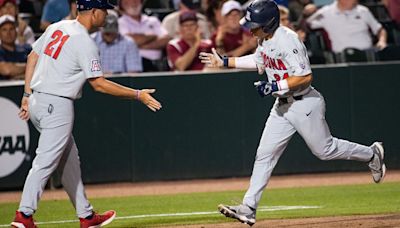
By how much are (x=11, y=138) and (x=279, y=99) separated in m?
4.40

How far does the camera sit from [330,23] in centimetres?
1374

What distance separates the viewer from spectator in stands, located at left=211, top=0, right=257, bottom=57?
13.0 metres

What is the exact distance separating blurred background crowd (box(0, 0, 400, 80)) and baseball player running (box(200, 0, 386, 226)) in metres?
4.17

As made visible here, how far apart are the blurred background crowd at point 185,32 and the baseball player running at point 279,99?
13.7 feet

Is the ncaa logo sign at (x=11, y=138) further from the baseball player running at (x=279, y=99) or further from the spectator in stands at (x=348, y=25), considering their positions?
the spectator in stands at (x=348, y=25)

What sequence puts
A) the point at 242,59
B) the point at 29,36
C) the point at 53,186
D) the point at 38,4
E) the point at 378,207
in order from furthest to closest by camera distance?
the point at 38,4 < the point at 29,36 < the point at 53,186 < the point at 378,207 < the point at 242,59

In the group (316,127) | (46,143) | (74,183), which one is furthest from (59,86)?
(316,127)

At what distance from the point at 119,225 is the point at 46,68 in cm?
181

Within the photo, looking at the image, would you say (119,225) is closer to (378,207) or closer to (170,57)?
(378,207)

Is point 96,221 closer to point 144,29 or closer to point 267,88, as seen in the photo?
point 267,88

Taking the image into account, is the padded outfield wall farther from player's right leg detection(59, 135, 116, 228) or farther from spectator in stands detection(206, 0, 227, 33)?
player's right leg detection(59, 135, 116, 228)

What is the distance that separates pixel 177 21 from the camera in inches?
548

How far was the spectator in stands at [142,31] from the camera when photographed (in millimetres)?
13430

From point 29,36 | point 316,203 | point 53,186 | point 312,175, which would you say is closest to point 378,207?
point 316,203
